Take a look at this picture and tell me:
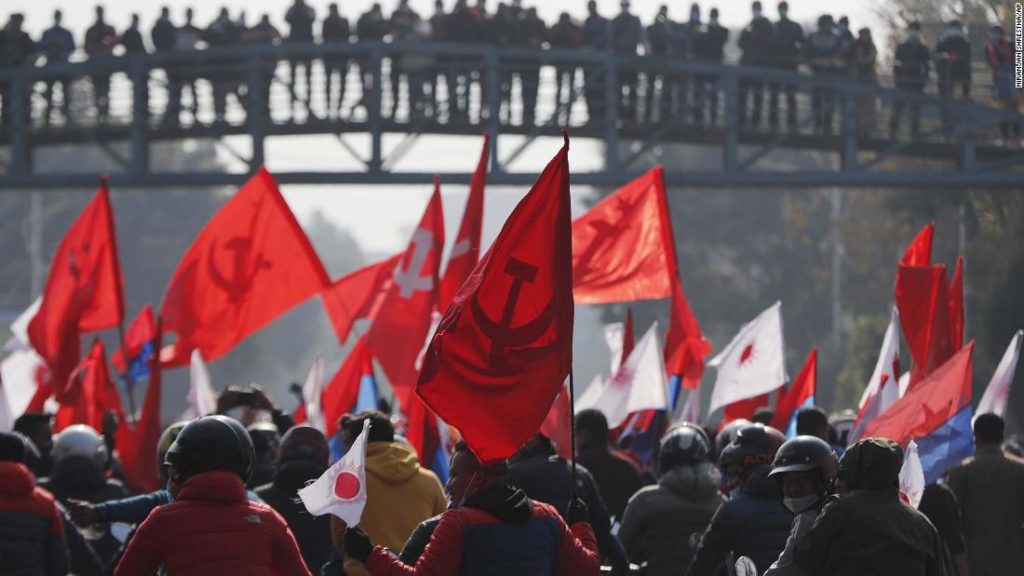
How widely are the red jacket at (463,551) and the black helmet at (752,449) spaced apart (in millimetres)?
1458

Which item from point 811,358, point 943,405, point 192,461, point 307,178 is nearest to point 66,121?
point 307,178

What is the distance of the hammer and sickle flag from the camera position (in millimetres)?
7680

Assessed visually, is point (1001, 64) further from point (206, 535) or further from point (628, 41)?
point (206, 535)

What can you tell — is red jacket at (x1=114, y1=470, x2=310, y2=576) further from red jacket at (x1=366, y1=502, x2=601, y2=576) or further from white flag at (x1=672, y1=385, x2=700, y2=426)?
white flag at (x1=672, y1=385, x2=700, y2=426)

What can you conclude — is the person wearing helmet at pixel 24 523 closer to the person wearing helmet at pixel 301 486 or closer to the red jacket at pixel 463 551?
the person wearing helmet at pixel 301 486

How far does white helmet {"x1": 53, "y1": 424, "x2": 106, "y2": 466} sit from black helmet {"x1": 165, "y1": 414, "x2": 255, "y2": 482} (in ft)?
13.8

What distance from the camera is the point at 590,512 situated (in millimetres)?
9594

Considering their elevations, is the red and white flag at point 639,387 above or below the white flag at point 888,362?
below

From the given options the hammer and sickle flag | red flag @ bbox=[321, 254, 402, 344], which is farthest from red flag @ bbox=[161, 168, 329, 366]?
the hammer and sickle flag

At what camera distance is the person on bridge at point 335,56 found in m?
34.8

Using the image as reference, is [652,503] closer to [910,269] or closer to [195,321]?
[910,269]

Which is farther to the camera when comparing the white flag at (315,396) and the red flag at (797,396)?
the white flag at (315,396)

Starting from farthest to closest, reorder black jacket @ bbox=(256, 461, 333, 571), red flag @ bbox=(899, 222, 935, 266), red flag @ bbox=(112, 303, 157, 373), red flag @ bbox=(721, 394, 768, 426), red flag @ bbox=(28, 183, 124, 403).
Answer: red flag @ bbox=(112, 303, 157, 373)
red flag @ bbox=(28, 183, 124, 403)
red flag @ bbox=(721, 394, 768, 426)
red flag @ bbox=(899, 222, 935, 266)
black jacket @ bbox=(256, 461, 333, 571)

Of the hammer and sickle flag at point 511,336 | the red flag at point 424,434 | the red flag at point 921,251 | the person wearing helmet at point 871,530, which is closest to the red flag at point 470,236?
the red flag at point 424,434
